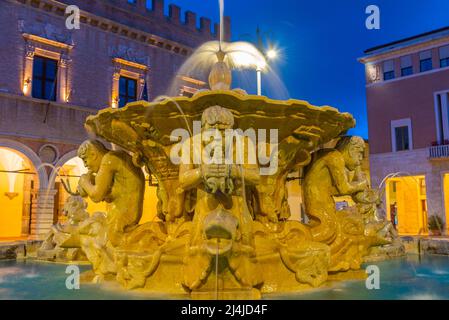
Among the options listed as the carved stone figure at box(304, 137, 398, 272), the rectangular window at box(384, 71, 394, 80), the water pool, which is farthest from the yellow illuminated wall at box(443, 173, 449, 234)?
the carved stone figure at box(304, 137, 398, 272)

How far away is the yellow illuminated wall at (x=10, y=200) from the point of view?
18172mm

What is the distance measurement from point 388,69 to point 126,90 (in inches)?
537

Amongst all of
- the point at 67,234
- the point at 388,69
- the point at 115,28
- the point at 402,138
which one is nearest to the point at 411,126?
the point at 402,138

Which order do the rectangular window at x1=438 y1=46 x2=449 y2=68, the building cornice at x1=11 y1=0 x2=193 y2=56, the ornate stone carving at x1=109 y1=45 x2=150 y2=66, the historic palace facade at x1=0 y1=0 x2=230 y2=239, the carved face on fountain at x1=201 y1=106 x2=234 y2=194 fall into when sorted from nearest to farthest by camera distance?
the carved face on fountain at x1=201 y1=106 x2=234 y2=194 < the historic palace facade at x1=0 y1=0 x2=230 y2=239 < the building cornice at x1=11 y1=0 x2=193 y2=56 < the ornate stone carving at x1=109 y1=45 x2=150 y2=66 < the rectangular window at x1=438 y1=46 x2=449 y2=68

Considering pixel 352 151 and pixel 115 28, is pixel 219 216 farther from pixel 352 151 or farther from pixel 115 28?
pixel 115 28

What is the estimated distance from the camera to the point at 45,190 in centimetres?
1605

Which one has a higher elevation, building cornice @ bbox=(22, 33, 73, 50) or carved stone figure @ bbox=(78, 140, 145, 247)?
building cornice @ bbox=(22, 33, 73, 50)

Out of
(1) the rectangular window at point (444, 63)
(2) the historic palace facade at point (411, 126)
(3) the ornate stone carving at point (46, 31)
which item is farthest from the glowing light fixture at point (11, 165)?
(1) the rectangular window at point (444, 63)

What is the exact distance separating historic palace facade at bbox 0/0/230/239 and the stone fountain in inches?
382

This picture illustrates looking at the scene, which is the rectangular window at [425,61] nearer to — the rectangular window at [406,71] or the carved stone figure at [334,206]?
the rectangular window at [406,71]

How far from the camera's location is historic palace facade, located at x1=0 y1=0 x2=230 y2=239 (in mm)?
15695

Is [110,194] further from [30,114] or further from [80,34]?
[80,34]

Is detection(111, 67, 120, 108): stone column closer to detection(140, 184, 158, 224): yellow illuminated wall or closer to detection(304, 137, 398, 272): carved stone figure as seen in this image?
detection(140, 184, 158, 224): yellow illuminated wall
